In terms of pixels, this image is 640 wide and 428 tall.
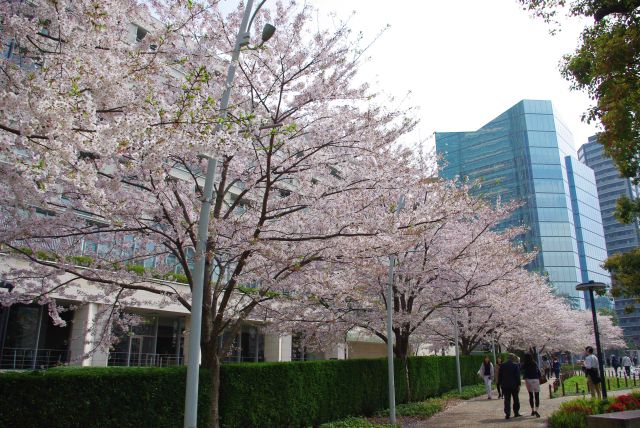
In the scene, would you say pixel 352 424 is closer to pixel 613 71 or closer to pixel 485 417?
pixel 485 417

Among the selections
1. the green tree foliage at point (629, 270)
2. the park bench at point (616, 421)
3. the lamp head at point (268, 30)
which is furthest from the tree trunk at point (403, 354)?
the lamp head at point (268, 30)

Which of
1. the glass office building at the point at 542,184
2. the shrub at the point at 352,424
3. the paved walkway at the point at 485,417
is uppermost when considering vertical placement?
the glass office building at the point at 542,184

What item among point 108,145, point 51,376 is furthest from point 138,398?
point 108,145

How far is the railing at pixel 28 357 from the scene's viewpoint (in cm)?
1766

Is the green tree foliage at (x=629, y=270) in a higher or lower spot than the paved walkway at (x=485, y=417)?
higher

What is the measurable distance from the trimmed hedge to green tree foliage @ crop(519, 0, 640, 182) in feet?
26.5

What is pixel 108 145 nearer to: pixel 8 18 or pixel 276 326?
pixel 8 18

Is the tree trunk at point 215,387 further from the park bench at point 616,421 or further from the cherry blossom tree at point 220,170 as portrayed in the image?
the park bench at point 616,421

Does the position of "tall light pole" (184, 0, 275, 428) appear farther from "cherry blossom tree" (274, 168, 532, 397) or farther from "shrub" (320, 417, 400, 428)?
"shrub" (320, 417, 400, 428)

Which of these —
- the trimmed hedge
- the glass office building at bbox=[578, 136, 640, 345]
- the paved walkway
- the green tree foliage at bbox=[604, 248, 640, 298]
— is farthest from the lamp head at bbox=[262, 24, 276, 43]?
the glass office building at bbox=[578, 136, 640, 345]

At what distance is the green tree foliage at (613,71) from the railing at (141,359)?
62.5 ft

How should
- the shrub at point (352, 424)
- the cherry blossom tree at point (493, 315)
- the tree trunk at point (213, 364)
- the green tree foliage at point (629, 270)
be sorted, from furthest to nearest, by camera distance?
the cherry blossom tree at point (493, 315)
the green tree foliage at point (629, 270)
the shrub at point (352, 424)
the tree trunk at point (213, 364)

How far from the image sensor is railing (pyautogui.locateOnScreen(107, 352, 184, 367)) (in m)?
21.3

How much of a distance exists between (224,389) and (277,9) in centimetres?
708
